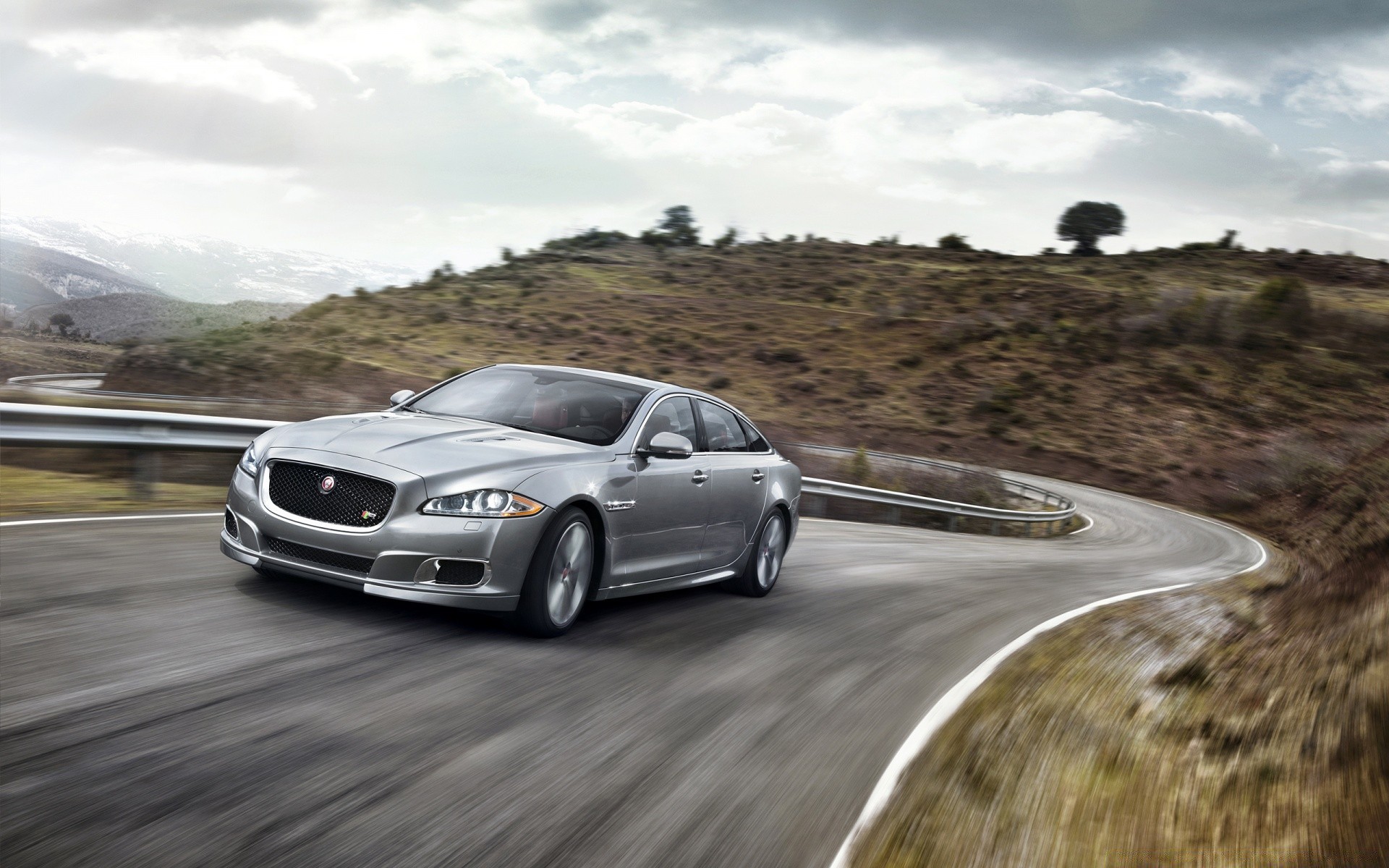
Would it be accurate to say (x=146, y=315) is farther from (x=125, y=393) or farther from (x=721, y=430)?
(x=721, y=430)

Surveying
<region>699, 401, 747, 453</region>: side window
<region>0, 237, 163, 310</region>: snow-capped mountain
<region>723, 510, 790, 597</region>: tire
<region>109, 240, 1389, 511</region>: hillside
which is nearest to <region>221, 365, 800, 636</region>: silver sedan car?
<region>699, 401, 747, 453</region>: side window

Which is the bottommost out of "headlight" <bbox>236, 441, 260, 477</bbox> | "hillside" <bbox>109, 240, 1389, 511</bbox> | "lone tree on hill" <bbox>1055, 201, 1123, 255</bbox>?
"hillside" <bbox>109, 240, 1389, 511</bbox>

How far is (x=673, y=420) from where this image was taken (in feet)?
26.2

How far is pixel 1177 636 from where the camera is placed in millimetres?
10016

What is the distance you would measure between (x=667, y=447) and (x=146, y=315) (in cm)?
5027

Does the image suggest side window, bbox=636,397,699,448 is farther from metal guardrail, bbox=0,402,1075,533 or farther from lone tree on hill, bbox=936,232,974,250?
lone tree on hill, bbox=936,232,974,250

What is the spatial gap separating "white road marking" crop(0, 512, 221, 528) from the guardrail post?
1.12 metres

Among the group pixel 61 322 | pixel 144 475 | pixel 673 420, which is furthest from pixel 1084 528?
pixel 61 322

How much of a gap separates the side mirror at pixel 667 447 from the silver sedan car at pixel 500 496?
0.03ft

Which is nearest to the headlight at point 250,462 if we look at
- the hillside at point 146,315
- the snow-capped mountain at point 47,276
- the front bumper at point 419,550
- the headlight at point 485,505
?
the front bumper at point 419,550

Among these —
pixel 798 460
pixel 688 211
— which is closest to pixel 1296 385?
pixel 798 460

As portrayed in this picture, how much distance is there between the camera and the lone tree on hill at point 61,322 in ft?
180

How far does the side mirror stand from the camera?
7.17 m

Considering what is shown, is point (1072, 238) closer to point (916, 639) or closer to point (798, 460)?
point (798, 460)
